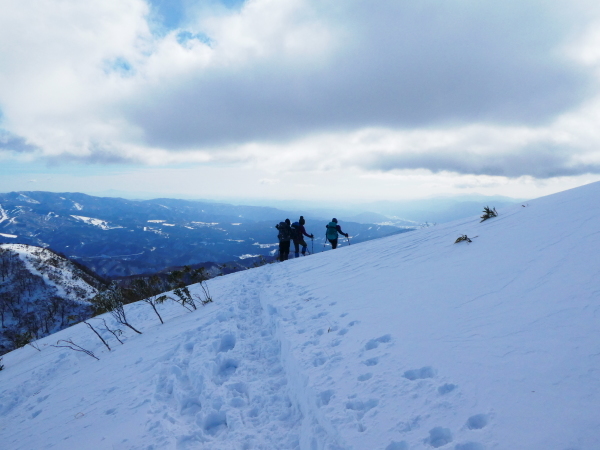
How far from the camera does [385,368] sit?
132 inches

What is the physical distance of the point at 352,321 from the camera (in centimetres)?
482

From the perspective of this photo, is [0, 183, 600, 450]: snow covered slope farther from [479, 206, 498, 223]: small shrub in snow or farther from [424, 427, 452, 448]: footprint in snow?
[479, 206, 498, 223]: small shrub in snow

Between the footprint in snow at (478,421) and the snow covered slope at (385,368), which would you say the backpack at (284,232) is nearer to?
the snow covered slope at (385,368)

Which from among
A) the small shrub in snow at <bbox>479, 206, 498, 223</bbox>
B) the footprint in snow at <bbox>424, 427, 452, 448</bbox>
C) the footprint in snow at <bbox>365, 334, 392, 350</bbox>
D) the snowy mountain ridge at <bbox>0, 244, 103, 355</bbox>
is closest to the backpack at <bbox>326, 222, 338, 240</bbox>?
the small shrub in snow at <bbox>479, 206, 498, 223</bbox>

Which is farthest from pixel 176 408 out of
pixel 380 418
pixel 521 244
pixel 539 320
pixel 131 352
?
pixel 521 244

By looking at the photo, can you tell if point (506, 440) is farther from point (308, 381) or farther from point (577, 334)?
point (308, 381)

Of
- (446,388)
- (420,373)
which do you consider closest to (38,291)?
(420,373)

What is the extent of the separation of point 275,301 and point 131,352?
11.4 feet

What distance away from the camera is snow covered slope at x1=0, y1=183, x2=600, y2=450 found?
240 cm

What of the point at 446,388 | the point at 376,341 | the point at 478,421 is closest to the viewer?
the point at 478,421

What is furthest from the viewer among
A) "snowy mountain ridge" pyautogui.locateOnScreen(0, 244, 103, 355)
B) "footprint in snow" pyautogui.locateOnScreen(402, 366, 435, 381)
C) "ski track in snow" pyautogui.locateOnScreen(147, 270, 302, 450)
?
"snowy mountain ridge" pyautogui.locateOnScreen(0, 244, 103, 355)

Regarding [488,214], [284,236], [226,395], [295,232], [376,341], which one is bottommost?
[226,395]

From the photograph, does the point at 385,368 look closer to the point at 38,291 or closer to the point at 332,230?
the point at 332,230

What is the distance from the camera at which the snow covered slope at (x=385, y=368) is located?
7.86 feet
